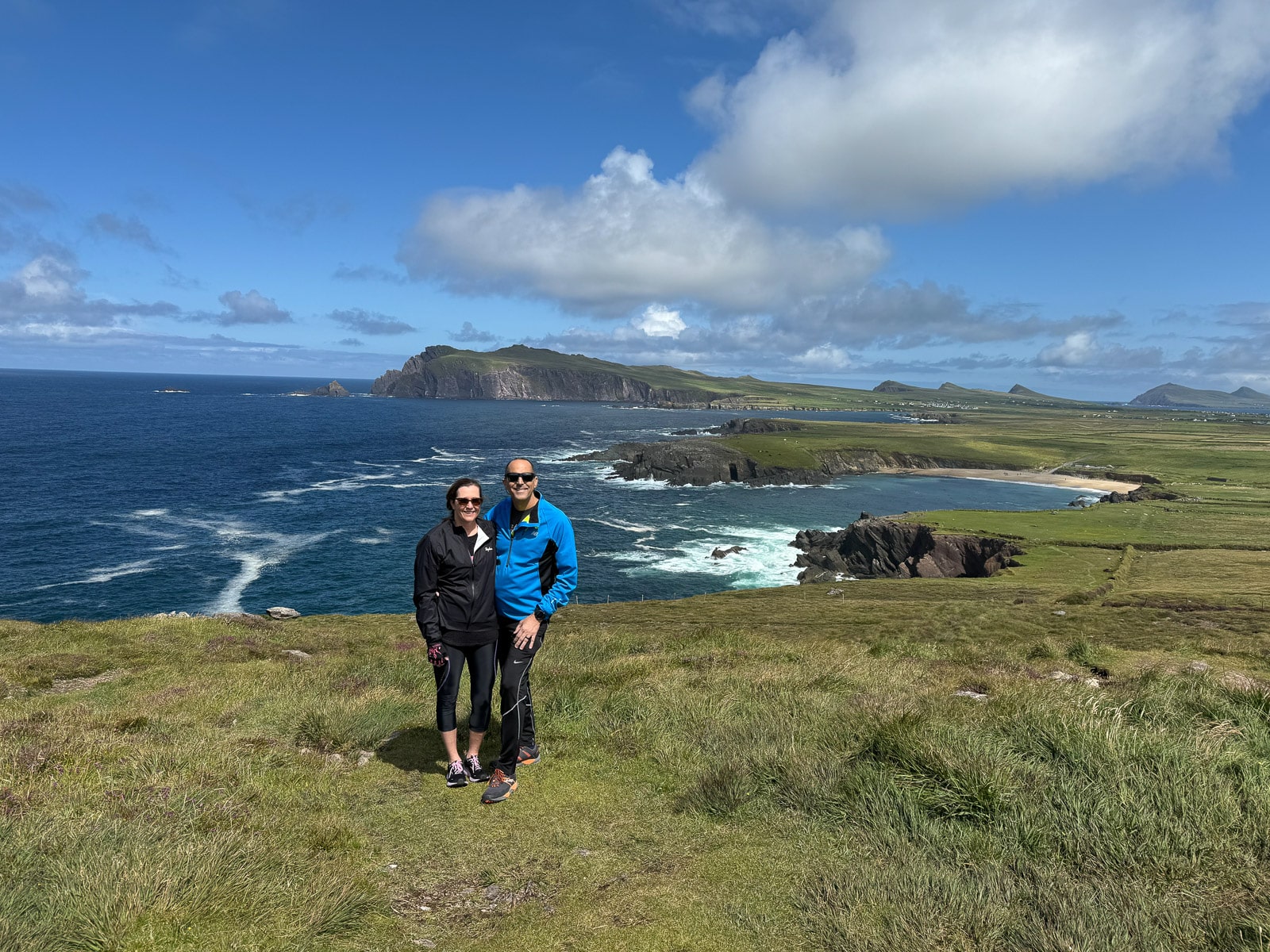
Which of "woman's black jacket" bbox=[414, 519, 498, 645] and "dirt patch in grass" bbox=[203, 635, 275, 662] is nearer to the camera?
"woman's black jacket" bbox=[414, 519, 498, 645]

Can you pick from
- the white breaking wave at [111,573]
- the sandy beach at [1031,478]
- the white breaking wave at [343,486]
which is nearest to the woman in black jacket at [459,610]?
the white breaking wave at [111,573]

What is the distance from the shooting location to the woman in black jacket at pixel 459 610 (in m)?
7.28

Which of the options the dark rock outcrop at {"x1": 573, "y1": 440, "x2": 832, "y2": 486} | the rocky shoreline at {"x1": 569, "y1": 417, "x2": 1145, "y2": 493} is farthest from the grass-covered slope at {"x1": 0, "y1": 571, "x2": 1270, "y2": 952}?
the rocky shoreline at {"x1": 569, "y1": 417, "x2": 1145, "y2": 493}

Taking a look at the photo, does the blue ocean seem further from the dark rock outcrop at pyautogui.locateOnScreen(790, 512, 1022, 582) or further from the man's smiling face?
the man's smiling face

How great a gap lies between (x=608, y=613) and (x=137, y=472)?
296 feet

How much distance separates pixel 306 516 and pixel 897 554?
67.0m

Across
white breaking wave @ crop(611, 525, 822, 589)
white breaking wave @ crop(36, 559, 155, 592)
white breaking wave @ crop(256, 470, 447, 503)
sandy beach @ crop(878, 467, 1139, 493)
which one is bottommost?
white breaking wave @ crop(611, 525, 822, 589)

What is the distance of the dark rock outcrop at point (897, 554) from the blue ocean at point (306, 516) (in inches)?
157

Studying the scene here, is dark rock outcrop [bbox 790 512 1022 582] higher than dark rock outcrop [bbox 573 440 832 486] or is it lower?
lower

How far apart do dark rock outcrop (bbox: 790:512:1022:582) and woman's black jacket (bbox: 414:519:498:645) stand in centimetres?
5983

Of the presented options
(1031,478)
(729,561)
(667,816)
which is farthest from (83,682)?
(1031,478)

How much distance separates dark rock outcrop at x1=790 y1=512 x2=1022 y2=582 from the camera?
210ft

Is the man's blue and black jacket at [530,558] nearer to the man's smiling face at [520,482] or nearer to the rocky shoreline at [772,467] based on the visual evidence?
the man's smiling face at [520,482]

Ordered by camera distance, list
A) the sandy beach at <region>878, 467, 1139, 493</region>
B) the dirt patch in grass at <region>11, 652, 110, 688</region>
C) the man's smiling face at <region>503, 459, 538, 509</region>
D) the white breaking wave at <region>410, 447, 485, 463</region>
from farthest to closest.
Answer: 1. the sandy beach at <region>878, 467, 1139, 493</region>
2. the white breaking wave at <region>410, 447, 485, 463</region>
3. the dirt patch in grass at <region>11, 652, 110, 688</region>
4. the man's smiling face at <region>503, 459, 538, 509</region>
